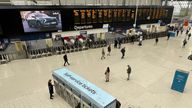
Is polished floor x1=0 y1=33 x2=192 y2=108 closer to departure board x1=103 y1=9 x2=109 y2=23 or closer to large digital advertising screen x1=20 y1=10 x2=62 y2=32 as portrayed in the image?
large digital advertising screen x1=20 y1=10 x2=62 y2=32

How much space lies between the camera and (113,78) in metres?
9.88

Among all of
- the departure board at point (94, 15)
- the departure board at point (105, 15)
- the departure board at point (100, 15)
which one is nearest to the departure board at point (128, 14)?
the departure board at point (105, 15)

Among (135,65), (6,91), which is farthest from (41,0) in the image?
(135,65)

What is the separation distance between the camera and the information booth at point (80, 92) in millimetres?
5559

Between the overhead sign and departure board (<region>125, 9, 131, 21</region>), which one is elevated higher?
departure board (<region>125, 9, 131, 21</region>)

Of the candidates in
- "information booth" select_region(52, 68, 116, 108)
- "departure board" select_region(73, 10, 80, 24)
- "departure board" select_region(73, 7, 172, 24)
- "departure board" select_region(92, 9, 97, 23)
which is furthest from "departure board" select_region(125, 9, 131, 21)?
"information booth" select_region(52, 68, 116, 108)

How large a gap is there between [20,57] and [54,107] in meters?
8.22

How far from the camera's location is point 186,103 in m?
7.60

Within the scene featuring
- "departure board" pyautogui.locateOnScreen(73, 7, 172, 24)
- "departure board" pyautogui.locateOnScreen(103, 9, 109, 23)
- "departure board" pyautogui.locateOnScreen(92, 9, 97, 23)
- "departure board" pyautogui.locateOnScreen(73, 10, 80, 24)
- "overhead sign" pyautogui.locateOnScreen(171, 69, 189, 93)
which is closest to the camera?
"overhead sign" pyautogui.locateOnScreen(171, 69, 189, 93)

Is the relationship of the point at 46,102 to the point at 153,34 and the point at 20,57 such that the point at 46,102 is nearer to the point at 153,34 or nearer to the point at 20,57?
the point at 20,57

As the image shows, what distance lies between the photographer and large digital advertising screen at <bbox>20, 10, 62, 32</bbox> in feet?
34.4

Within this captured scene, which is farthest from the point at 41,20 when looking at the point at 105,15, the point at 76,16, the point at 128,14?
the point at 128,14

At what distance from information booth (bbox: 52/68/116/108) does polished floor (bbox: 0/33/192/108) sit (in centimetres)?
65

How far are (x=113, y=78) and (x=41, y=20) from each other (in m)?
7.00
